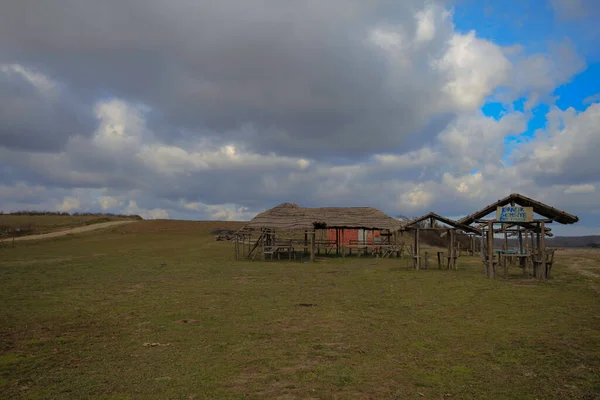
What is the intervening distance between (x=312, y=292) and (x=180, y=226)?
5530 centimetres

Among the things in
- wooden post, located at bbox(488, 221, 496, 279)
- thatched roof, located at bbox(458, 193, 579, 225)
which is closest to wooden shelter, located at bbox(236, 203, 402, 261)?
thatched roof, located at bbox(458, 193, 579, 225)

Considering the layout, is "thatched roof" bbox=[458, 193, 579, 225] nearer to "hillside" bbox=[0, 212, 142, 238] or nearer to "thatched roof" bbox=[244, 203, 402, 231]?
"thatched roof" bbox=[244, 203, 402, 231]

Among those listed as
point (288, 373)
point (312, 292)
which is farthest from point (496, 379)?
point (312, 292)

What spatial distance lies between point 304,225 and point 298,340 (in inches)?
869

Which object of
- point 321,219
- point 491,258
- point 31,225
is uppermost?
point 321,219

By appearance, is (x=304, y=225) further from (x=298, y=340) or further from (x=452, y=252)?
(x=298, y=340)

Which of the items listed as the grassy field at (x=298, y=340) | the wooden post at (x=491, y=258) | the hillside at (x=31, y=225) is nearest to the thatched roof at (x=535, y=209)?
the wooden post at (x=491, y=258)

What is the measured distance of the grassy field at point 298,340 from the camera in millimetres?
6250

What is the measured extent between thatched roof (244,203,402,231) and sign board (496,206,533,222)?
1368cm

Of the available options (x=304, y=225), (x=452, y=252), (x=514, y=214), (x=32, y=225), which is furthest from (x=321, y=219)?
(x=32, y=225)

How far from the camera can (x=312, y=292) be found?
15.5 meters

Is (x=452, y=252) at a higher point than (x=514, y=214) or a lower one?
lower

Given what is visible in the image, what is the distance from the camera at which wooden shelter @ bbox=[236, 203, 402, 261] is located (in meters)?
31.4

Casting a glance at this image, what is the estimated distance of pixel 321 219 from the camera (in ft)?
113
